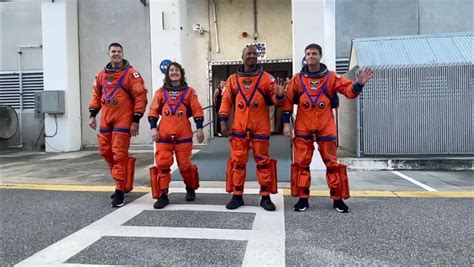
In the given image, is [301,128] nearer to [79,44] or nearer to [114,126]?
[114,126]

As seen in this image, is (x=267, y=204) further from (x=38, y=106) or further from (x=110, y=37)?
(x=38, y=106)

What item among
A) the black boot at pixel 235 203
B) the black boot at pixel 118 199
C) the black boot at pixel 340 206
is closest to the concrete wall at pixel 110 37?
the black boot at pixel 118 199

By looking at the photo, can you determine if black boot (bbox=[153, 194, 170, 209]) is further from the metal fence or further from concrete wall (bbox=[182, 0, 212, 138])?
concrete wall (bbox=[182, 0, 212, 138])

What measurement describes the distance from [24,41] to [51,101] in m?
2.88

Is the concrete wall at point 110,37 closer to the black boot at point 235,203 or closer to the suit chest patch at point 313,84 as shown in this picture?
the black boot at point 235,203

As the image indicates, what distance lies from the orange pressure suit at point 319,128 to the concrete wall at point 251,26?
7107 millimetres

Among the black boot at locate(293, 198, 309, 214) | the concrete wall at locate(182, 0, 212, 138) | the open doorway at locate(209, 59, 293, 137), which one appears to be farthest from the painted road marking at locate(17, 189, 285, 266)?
the concrete wall at locate(182, 0, 212, 138)

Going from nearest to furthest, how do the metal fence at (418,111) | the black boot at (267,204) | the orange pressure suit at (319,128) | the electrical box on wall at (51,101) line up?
the orange pressure suit at (319,128) < the black boot at (267,204) < the metal fence at (418,111) < the electrical box on wall at (51,101)

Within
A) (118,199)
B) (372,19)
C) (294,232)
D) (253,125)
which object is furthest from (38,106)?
(294,232)

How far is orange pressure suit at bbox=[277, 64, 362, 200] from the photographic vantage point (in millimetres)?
4492

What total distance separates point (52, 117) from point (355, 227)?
10.8 metres

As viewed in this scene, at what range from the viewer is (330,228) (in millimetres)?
3916

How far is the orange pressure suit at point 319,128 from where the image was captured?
449 cm

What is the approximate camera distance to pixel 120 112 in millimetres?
4934
